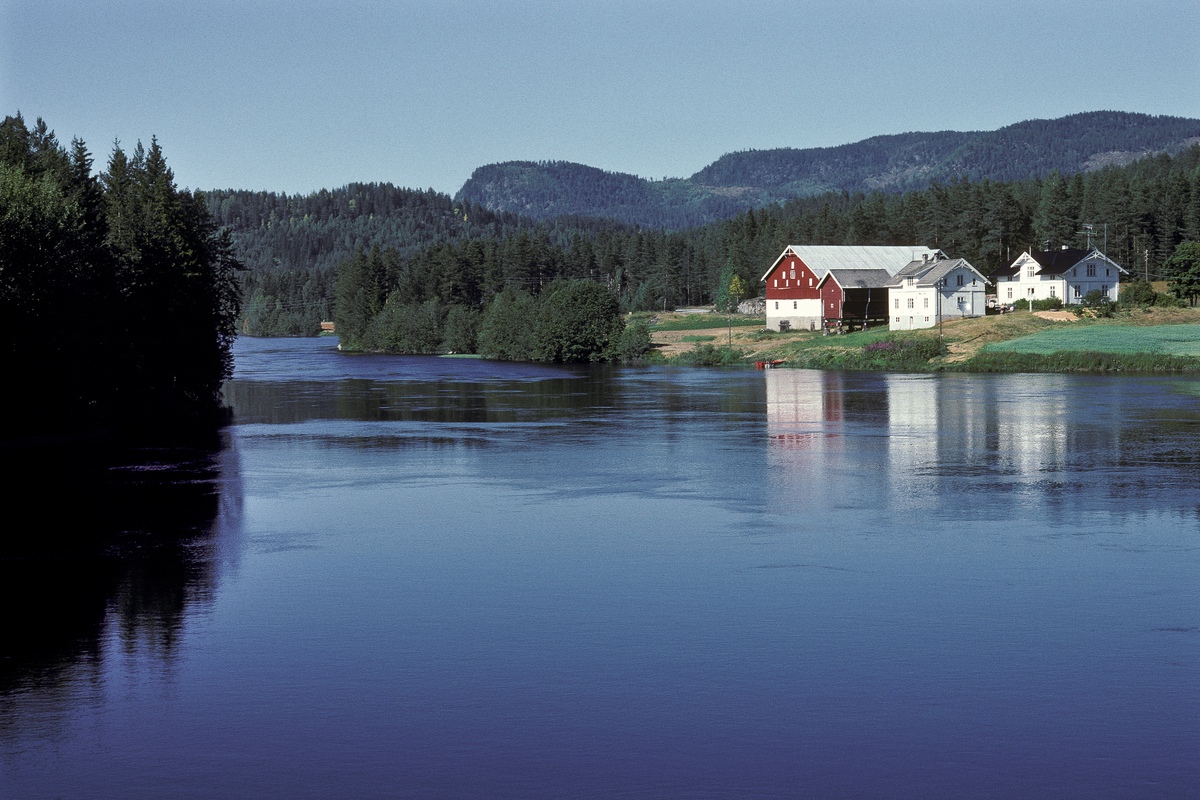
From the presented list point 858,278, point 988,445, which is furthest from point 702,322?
point 988,445

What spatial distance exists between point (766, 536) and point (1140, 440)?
23779 millimetres

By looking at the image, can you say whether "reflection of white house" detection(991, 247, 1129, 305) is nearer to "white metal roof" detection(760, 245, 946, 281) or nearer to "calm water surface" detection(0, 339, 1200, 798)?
"white metal roof" detection(760, 245, 946, 281)

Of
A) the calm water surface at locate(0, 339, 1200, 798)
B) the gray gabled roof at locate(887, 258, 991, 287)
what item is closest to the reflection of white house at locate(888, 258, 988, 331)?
the gray gabled roof at locate(887, 258, 991, 287)

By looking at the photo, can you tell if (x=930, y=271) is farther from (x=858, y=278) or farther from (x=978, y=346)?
(x=978, y=346)

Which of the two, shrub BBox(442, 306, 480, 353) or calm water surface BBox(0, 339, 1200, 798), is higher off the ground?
shrub BBox(442, 306, 480, 353)

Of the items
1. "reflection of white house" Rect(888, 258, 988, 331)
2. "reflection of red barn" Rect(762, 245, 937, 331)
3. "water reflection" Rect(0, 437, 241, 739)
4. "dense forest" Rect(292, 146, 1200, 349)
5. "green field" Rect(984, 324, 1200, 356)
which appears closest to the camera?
"water reflection" Rect(0, 437, 241, 739)

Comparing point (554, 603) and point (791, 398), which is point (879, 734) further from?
point (791, 398)

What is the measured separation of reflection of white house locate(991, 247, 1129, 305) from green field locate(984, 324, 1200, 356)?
1704 cm

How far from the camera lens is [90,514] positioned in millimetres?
31391

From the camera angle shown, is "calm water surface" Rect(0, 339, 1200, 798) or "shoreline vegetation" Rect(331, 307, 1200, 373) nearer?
"calm water surface" Rect(0, 339, 1200, 798)

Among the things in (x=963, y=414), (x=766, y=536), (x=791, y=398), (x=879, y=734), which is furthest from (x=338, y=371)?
(x=879, y=734)

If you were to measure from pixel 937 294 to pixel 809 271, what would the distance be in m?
17.7

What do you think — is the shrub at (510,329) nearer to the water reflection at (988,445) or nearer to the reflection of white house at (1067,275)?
the reflection of white house at (1067,275)

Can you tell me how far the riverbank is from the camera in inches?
3570
